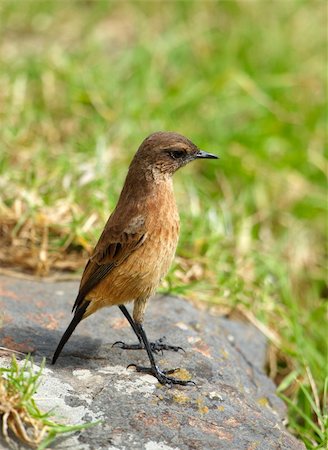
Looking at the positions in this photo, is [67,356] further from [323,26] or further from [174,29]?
[323,26]

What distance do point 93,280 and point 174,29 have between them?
6082mm

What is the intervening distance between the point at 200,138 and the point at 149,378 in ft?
13.1

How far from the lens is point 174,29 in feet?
33.2

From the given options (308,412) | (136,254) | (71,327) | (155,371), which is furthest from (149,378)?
(308,412)

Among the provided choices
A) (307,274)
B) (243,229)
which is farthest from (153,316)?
(307,274)

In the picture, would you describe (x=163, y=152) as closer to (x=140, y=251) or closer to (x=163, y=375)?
(x=140, y=251)

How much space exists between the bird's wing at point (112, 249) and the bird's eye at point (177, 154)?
19.2 inches

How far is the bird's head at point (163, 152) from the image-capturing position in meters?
4.91

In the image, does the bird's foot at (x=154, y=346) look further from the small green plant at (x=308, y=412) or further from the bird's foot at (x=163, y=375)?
the small green plant at (x=308, y=412)

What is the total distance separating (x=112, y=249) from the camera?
4688 millimetres

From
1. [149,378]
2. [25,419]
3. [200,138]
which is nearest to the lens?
[25,419]

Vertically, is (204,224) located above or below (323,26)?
below

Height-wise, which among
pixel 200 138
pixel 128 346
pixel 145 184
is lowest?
pixel 128 346

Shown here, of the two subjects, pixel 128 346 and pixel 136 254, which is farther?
pixel 128 346
